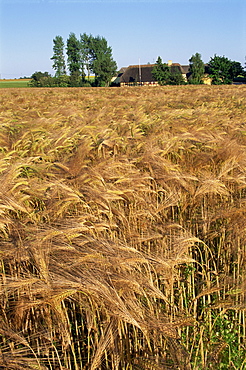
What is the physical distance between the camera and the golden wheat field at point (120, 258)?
1.67 metres

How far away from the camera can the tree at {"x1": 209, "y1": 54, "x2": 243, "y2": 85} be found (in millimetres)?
61784

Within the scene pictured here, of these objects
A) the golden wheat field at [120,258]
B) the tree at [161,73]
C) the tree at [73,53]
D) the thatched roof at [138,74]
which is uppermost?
the tree at [73,53]

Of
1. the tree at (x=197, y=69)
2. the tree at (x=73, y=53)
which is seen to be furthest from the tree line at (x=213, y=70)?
the tree at (x=73, y=53)

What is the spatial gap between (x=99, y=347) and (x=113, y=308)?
A: 0.21 m

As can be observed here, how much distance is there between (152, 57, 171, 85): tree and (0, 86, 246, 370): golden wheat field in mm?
58151

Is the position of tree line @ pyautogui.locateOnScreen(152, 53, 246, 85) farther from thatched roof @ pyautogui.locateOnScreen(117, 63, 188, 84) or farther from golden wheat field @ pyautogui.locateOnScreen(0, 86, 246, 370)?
golden wheat field @ pyautogui.locateOnScreen(0, 86, 246, 370)

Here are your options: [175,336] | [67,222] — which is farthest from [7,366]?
[67,222]

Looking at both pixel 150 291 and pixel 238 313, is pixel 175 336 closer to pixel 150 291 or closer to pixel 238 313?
pixel 150 291

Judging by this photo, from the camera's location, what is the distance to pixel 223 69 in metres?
62.0

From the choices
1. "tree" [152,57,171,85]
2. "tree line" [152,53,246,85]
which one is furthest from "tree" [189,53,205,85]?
"tree" [152,57,171,85]

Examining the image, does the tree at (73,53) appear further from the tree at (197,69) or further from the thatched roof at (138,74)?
the tree at (197,69)

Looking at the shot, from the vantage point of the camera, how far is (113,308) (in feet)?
5.23

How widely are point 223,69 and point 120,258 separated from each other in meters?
65.9

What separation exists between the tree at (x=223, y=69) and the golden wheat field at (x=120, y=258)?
62124 millimetres
